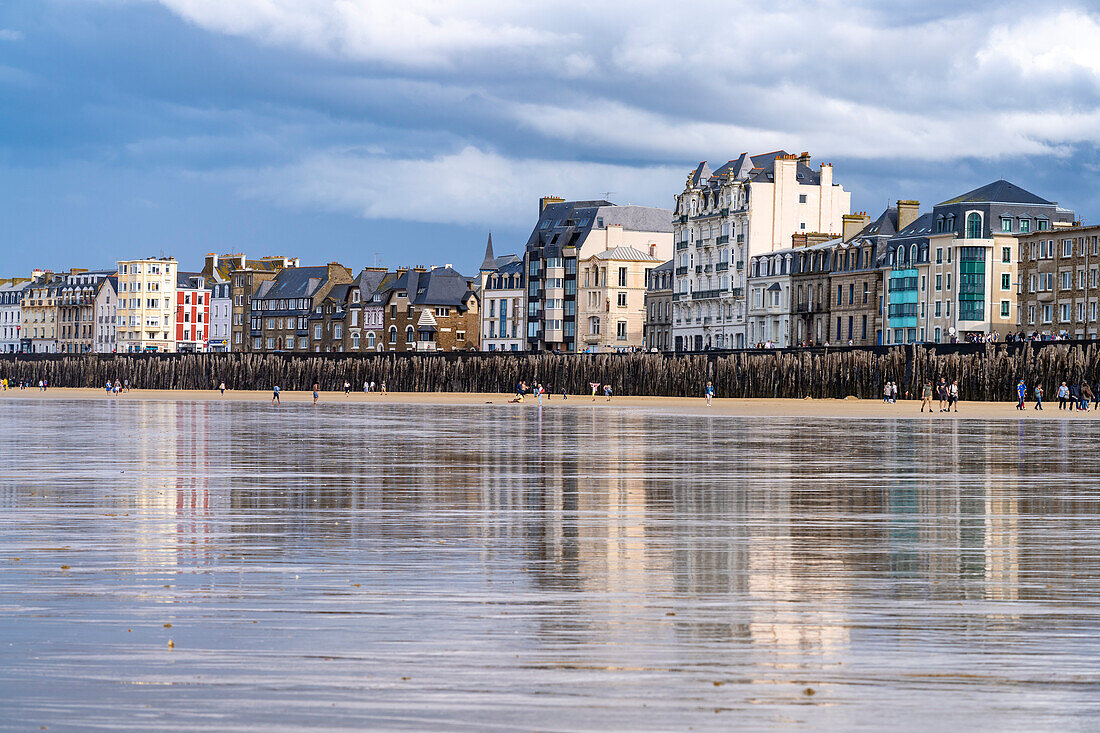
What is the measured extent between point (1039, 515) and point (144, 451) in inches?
601

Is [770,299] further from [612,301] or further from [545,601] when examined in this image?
[545,601]

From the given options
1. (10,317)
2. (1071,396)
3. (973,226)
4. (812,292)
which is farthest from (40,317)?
(1071,396)

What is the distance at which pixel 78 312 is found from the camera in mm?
161125

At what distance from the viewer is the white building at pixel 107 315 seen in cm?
15612

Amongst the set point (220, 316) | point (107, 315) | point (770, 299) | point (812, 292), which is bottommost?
point (770, 299)

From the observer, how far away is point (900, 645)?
7.11m

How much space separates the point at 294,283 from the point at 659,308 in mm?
45496

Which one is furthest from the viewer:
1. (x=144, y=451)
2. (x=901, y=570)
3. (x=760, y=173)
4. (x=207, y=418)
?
(x=760, y=173)

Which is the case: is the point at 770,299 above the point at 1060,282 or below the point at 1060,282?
above

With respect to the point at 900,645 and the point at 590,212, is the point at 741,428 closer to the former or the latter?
the point at 900,645

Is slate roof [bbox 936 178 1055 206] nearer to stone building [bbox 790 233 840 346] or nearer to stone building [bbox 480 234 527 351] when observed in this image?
stone building [bbox 790 233 840 346]

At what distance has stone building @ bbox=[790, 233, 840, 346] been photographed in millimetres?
92688

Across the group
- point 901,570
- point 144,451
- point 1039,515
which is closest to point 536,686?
point 901,570

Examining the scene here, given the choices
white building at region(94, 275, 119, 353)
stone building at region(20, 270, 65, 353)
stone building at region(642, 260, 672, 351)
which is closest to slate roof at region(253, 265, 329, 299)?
white building at region(94, 275, 119, 353)
